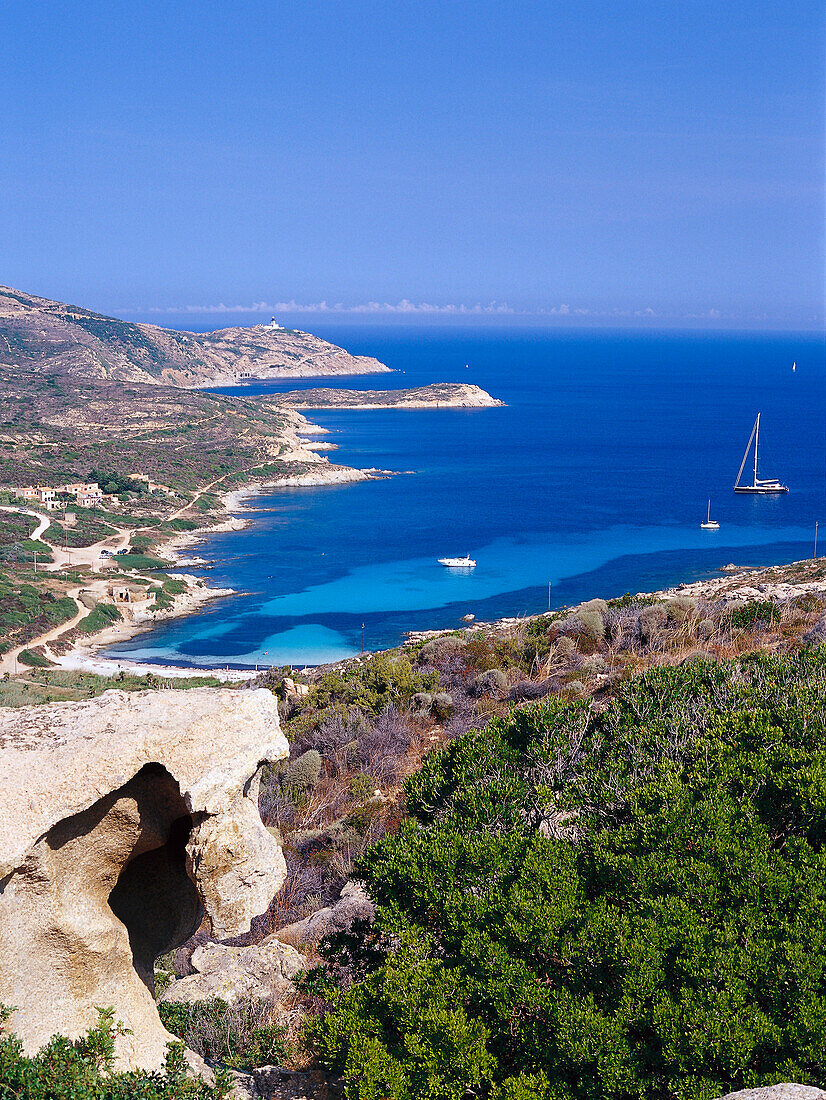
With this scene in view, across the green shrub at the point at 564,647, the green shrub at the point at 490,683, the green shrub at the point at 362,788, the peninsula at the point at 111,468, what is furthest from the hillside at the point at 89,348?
the green shrub at the point at 362,788

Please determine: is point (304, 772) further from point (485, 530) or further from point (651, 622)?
point (485, 530)

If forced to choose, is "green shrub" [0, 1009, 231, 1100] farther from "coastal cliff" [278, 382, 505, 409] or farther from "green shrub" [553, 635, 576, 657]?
"coastal cliff" [278, 382, 505, 409]

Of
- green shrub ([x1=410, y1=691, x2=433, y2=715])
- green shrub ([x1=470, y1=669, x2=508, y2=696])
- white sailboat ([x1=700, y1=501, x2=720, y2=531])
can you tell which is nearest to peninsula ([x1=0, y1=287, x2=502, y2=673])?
green shrub ([x1=410, y1=691, x2=433, y2=715])

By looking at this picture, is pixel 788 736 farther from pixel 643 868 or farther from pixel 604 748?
pixel 643 868

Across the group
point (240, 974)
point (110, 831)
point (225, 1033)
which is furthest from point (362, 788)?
point (110, 831)

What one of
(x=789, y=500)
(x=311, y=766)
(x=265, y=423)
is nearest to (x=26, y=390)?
(x=265, y=423)

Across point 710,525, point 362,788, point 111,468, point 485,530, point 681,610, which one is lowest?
point 485,530
